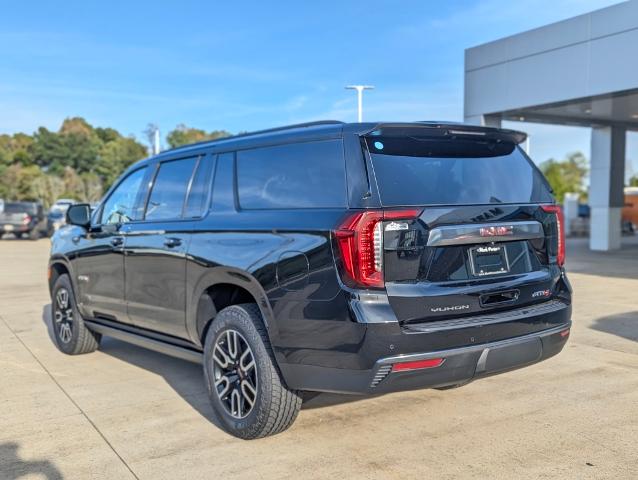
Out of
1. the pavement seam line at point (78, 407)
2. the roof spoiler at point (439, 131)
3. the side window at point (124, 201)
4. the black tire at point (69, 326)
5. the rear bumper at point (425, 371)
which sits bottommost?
the pavement seam line at point (78, 407)

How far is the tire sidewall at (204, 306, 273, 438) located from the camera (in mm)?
3949

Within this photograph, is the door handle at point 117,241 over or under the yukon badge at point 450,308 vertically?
over

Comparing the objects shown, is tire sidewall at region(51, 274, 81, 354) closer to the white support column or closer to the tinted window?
the tinted window

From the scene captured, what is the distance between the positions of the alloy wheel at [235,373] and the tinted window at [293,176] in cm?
90

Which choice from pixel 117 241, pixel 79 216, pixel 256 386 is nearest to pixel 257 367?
pixel 256 386

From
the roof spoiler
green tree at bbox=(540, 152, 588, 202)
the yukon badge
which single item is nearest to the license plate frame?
the yukon badge

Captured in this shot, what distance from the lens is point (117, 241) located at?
5711 millimetres

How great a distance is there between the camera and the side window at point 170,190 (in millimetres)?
5051

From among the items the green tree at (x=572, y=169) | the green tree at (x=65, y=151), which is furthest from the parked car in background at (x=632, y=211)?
the green tree at (x=65, y=151)

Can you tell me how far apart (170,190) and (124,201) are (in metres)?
0.93

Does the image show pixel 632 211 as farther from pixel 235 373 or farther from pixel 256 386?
pixel 256 386

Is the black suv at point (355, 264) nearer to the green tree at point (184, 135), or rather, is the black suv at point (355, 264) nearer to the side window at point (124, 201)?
the side window at point (124, 201)

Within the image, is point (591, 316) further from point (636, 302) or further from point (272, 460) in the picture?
point (272, 460)

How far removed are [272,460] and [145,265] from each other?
2090 millimetres
